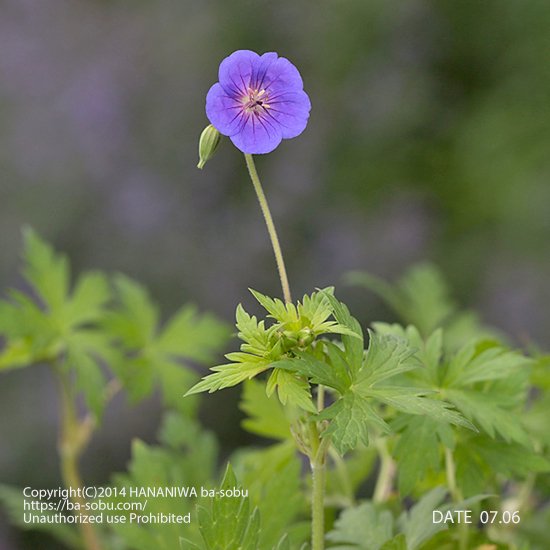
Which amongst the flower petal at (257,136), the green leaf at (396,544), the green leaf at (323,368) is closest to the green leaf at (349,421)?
the green leaf at (323,368)

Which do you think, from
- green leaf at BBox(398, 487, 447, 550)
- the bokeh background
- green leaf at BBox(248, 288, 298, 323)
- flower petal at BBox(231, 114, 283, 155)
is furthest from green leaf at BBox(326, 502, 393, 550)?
the bokeh background

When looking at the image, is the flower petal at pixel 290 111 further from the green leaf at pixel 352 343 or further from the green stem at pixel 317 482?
the green stem at pixel 317 482

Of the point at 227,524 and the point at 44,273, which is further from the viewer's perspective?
the point at 44,273

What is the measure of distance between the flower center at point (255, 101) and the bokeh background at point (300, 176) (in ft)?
6.21

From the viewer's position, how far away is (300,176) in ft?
9.46

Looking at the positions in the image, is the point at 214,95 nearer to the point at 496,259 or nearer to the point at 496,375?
the point at 496,375

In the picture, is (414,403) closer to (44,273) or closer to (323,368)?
(323,368)

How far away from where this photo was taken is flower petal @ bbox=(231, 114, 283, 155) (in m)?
0.73

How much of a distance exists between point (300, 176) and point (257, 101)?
2.12m

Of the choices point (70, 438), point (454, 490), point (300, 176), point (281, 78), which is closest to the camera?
point (281, 78)

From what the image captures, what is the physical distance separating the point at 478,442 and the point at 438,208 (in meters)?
2.02

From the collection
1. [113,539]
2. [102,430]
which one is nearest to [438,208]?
[102,430]

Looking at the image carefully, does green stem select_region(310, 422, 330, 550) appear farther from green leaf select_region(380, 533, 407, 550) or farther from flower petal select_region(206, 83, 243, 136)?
flower petal select_region(206, 83, 243, 136)

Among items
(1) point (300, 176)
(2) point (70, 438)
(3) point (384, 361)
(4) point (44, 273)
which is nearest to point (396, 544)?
(3) point (384, 361)
